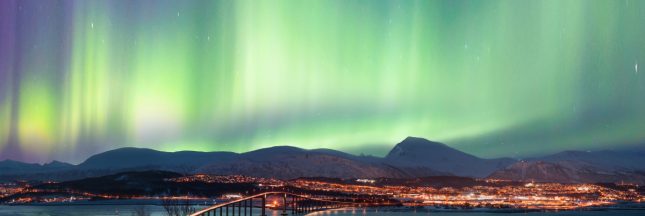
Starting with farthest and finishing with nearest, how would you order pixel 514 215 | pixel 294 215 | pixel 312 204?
1. pixel 312 204
2. pixel 514 215
3. pixel 294 215

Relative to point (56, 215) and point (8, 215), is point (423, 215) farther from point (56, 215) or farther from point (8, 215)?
point (8, 215)

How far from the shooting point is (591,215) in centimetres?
14812

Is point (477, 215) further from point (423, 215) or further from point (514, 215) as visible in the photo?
point (423, 215)

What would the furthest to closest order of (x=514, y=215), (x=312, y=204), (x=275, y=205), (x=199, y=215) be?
(x=312, y=204) < (x=275, y=205) < (x=514, y=215) < (x=199, y=215)

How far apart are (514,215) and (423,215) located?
2259 cm

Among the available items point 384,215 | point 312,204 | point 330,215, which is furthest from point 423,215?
point 312,204

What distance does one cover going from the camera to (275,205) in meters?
167

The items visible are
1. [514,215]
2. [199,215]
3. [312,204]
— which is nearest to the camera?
[199,215]

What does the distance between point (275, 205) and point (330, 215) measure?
48022 mm

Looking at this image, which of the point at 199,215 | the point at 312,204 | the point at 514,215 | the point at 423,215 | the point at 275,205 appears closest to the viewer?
the point at 199,215

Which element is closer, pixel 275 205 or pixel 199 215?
pixel 199 215

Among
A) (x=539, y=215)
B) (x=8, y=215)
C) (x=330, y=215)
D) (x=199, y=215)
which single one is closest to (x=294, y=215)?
(x=330, y=215)

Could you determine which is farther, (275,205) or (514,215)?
(275,205)

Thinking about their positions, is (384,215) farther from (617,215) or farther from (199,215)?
(199,215)
